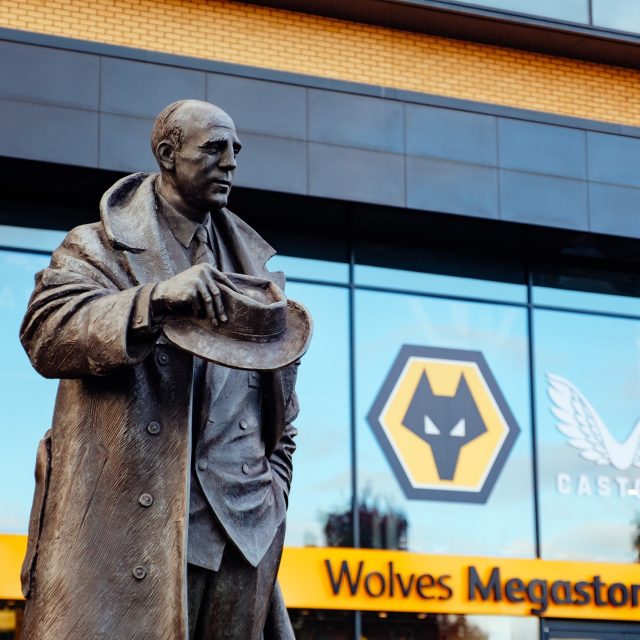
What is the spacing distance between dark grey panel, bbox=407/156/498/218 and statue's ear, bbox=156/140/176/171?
14.8 m

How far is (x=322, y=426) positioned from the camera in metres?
19.9

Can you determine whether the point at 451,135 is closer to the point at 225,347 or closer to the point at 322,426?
the point at 322,426

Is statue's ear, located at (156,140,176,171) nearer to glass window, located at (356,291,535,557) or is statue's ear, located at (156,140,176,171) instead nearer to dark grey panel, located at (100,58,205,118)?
dark grey panel, located at (100,58,205,118)

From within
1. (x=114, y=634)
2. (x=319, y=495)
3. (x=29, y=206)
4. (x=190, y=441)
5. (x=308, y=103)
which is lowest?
(x=114, y=634)

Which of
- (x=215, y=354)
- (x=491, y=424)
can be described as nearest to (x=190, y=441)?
(x=215, y=354)

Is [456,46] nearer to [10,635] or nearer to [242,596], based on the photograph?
[10,635]

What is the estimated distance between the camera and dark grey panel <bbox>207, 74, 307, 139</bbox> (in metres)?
18.5

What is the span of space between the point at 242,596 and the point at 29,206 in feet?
48.7

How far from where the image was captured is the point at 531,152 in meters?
20.2

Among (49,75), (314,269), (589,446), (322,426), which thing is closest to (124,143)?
(49,75)

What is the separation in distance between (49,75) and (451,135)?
495 centimetres

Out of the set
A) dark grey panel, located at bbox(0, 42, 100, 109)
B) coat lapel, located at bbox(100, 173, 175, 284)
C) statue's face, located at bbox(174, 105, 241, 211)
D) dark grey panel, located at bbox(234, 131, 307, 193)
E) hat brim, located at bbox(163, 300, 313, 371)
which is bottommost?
hat brim, located at bbox(163, 300, 313, 371)

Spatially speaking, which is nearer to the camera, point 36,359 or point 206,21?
point 36,359

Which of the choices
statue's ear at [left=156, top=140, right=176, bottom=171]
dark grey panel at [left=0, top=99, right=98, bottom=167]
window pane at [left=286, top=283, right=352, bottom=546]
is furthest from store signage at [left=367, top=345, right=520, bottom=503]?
statue's ear at [left=156, top=140, right=176, bottom=171]
